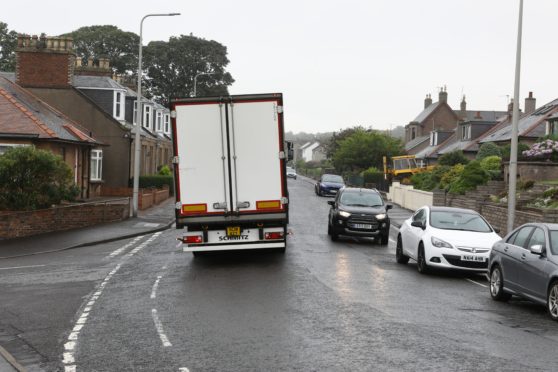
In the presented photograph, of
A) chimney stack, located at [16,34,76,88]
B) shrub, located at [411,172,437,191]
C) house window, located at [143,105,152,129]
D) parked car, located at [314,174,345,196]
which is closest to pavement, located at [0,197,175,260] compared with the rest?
chimney stack, located at [16,34,76,88]

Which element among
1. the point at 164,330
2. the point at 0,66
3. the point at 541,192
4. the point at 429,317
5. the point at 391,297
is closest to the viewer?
the point at 164,330

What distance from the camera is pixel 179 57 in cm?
8694

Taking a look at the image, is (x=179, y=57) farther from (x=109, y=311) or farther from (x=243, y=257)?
(x=109, y=311)

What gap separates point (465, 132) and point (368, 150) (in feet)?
32.0

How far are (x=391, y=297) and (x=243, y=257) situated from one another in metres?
6.52

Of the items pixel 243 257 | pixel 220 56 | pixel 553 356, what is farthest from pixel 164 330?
pixel 220 56

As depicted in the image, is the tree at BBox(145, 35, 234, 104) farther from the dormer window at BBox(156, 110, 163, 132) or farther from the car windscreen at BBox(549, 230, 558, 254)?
the car windscreen at BBox(549, 230, 558, 254)

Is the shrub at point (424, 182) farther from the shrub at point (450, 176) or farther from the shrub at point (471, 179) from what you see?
the shrub at point (471, 179)

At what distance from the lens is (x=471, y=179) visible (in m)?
37.5

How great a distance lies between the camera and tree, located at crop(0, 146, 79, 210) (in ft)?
80.0

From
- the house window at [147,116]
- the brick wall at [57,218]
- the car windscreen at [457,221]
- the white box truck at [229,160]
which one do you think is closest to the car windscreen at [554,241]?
the car windscreen at [457,221]

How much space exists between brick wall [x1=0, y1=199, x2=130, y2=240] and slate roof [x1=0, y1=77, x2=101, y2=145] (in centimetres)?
516

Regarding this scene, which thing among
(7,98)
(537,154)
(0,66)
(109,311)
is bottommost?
(109,311)

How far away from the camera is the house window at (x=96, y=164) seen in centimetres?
4375
